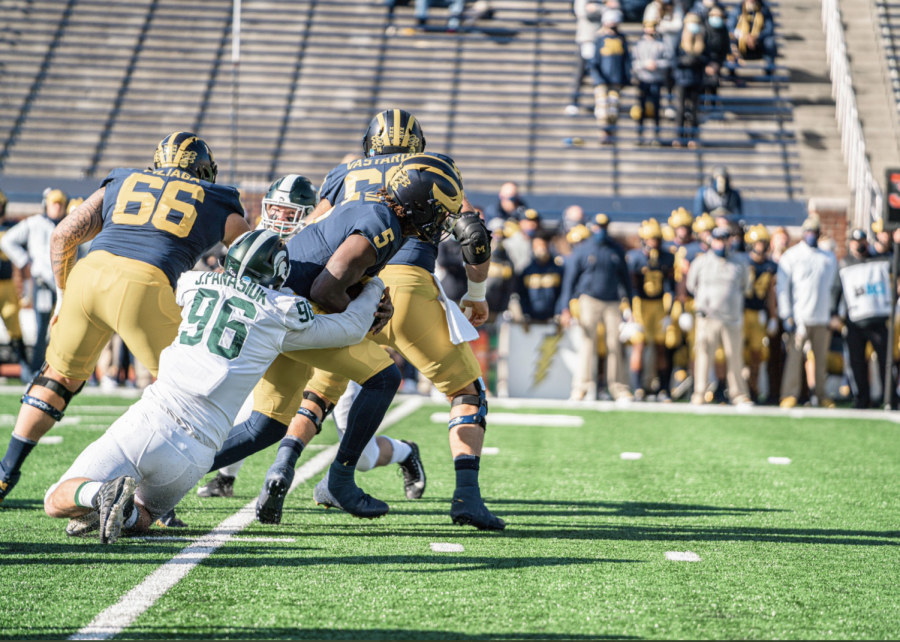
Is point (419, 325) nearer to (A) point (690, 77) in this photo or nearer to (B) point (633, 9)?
(A) point (690, 77)

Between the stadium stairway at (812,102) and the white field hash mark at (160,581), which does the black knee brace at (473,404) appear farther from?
the stadium stairway at (812,102)

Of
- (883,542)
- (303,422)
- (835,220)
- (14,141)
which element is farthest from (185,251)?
(14,141)

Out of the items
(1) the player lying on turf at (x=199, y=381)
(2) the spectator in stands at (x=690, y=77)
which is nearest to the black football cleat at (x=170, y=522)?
(1) the player lying on turf at (x=199, y=381)

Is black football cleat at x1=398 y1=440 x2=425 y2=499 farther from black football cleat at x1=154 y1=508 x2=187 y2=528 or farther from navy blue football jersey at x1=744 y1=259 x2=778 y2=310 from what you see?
navy blue football jersey at x1=744 y1=259 x2=778 y2=310

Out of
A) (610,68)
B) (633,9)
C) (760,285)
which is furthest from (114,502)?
(633,9)

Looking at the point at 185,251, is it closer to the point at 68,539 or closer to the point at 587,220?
the point at 68,539

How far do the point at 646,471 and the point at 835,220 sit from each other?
1023 centimetres

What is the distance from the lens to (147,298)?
4406mm

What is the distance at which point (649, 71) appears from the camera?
16.8 m

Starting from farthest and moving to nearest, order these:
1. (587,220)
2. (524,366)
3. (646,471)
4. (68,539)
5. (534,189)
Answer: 1. (534,189)
2. (587,220)
3. (524,366)
4. (646,471)
5. (68,539)

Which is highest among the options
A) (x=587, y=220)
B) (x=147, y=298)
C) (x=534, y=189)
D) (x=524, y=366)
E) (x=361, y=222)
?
(x=534, y=189)

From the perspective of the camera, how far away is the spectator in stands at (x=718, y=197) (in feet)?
43.4

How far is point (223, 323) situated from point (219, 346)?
0.08 meters

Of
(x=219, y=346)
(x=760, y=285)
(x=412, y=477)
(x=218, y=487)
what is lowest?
(x=218, y=487)
